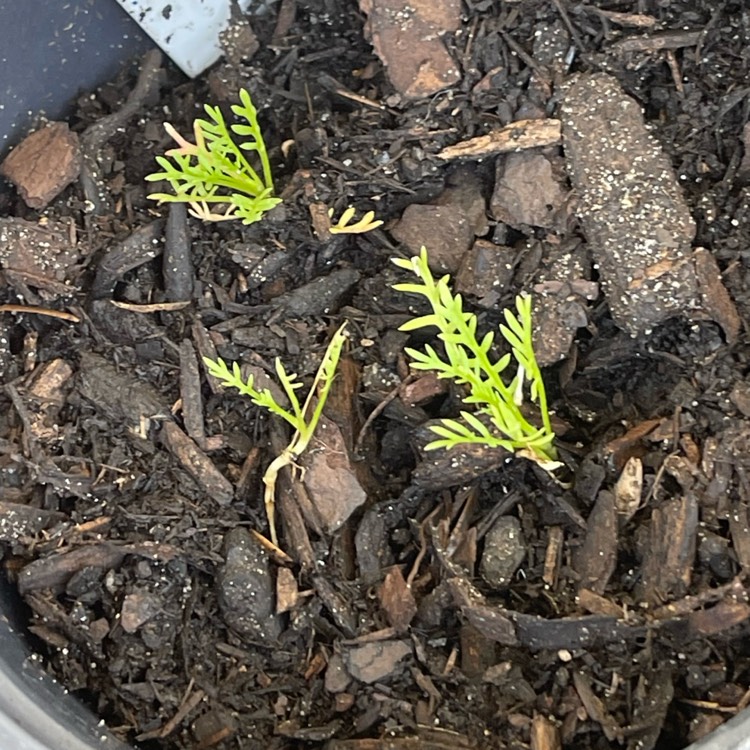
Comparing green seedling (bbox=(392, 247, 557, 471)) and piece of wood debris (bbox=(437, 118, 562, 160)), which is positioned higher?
piece of wood debris (bbox=(437, 118, 562, 160))

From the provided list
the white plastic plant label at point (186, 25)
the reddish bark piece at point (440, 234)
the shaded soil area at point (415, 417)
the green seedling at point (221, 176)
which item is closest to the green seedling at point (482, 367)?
the shaded soil area at point (415, 417)

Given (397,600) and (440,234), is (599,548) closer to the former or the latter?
(397,600)

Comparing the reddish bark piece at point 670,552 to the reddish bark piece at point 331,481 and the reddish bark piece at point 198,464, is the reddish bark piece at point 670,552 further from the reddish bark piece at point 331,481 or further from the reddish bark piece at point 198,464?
the reddish bark piece at point 198,464

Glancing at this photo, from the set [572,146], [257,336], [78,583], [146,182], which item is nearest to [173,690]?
[78,583]

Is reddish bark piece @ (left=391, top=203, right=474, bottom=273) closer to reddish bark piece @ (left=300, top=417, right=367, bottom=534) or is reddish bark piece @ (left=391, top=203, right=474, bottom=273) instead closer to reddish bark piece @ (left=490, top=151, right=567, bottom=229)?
reddish bark piece @ (left=490, top=151, right=567, bottom=229)

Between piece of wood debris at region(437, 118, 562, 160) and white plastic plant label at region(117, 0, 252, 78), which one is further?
white plastic plant label at region(117, 0, 252, 78)

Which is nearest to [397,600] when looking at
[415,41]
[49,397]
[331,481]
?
[331,481]

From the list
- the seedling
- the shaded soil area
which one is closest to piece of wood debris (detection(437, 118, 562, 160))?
the shaded soil area

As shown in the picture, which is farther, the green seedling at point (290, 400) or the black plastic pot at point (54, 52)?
the black plastic pot at point (54, 52)
